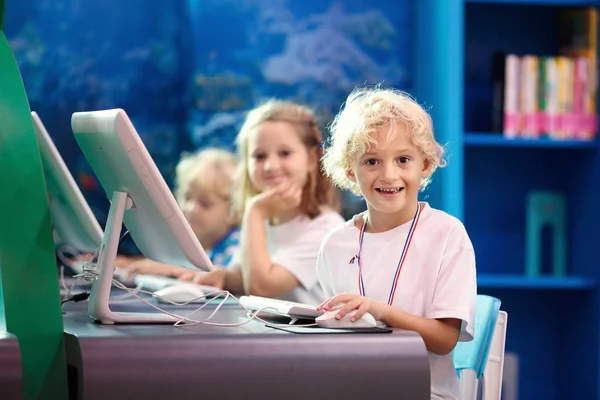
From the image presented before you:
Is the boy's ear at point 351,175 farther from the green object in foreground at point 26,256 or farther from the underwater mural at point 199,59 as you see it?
the underwater mural at point 199,59

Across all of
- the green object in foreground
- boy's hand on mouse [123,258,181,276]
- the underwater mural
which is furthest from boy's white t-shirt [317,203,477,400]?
the underwater mural

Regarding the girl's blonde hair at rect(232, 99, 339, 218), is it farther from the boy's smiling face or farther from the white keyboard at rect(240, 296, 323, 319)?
the white keyboard at rect(240, 296, 323, 319)

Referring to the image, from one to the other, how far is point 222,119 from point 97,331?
2.51 metres

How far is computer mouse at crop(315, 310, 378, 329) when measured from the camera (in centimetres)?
152

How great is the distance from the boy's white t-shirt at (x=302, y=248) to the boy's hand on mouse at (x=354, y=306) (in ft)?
2.48

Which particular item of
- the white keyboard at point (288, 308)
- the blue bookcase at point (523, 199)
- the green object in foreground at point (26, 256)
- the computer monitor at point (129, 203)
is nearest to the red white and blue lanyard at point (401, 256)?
the white keyboard at point (288, 308)

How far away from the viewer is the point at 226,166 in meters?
3.86

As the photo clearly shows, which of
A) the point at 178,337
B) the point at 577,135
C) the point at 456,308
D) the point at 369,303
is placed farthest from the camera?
the point at 577,135

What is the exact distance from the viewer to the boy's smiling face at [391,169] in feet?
5.88

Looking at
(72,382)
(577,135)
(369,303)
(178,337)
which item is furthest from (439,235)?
(577,135)

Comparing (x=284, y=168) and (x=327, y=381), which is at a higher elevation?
(x=284, y=168)

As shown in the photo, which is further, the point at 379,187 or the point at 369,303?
the point at 379,187

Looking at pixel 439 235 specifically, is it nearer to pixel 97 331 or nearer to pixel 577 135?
pixel 97 331

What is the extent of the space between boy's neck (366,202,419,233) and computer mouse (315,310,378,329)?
0.34 metres
